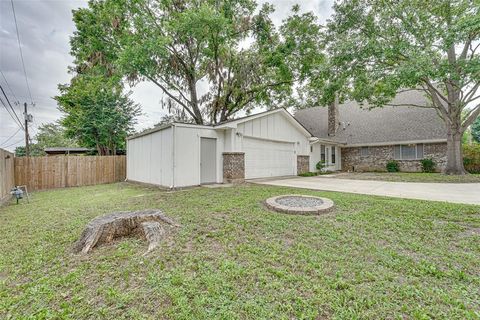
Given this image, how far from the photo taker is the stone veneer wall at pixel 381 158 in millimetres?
14156

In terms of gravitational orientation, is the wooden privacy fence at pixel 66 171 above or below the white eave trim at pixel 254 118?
below

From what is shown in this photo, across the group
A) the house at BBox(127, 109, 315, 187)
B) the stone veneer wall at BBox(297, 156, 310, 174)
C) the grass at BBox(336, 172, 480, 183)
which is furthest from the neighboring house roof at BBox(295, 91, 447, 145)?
the house at BBox(127, 109, 315, 187)

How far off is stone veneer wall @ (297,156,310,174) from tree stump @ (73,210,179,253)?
11131 mm

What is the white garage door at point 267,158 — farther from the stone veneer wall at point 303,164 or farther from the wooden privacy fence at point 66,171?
the wooden privacy fence at point 66,171

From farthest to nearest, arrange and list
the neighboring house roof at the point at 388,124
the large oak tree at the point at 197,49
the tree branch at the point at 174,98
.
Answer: the neighboring house roof at the point at 388,124, the tree branch at the point at 174,98, the large oak tree at the point at 197,49

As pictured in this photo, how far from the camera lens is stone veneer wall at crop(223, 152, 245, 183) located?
32.8 feet

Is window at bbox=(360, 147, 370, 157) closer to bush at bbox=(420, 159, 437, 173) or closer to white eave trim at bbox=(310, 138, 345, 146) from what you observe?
white eave trim at bbox=(310, 138, 345, 146)

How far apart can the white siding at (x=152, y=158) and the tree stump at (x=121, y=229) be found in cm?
496

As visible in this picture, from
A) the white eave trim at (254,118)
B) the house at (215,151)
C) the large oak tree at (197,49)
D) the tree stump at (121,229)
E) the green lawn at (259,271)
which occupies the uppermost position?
the large oak tree at (197,49)

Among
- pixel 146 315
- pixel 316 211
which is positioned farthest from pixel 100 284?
pixel 316 211

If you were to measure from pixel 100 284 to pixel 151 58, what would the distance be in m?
11.6

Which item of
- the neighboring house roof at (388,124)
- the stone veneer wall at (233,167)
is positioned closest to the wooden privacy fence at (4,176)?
the stone veneer wall at (233,167)

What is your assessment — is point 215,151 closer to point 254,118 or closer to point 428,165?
point 254,118

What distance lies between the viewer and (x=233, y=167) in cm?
1001
